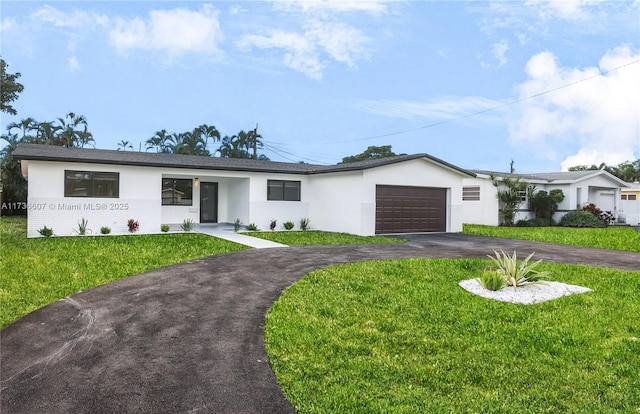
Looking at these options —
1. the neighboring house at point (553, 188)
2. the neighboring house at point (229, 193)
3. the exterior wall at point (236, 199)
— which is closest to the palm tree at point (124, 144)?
the neighboring house at point (229, 193)

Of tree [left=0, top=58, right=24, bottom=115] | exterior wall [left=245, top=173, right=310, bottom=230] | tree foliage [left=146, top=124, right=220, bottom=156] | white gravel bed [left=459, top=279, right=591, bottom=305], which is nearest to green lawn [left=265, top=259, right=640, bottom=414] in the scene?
white gravel bed [left=459, top=279, right=591, bottom=305]

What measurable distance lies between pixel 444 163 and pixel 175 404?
18390mm

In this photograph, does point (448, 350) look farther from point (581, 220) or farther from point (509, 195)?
point (581, 220)

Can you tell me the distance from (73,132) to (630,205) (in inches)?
1854

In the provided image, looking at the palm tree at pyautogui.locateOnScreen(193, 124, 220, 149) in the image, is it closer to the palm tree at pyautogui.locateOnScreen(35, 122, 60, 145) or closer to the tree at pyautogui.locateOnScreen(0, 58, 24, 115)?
the palm tree at pyautogui.locateOnScreen(35, 122, 60, 145)

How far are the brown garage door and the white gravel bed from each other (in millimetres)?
10623

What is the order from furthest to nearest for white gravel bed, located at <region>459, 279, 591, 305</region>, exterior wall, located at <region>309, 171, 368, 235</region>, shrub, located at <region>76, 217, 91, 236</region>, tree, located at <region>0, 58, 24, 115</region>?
tree, located at <region>0, 58, 24, 115</region>, exterior wall, located at <region>309, 171, 368, 235</region>, shrub, located at <region>76, 217, 91, 236</region>, white gravel bed, located at <region>459, 279, 591, 305</region>

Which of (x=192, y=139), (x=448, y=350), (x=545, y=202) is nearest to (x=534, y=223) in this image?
(x=545, y=202)

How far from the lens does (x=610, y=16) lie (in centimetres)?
1421

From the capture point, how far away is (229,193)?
22.2 meters

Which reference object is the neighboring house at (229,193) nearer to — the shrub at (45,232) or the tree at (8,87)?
the shrub at (45,232)

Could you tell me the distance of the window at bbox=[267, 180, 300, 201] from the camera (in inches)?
805

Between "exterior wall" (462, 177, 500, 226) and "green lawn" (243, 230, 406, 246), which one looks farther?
"exterior wall" (462, 177, 500, 226)

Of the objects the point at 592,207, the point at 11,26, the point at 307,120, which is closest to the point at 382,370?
the point at 11,26
